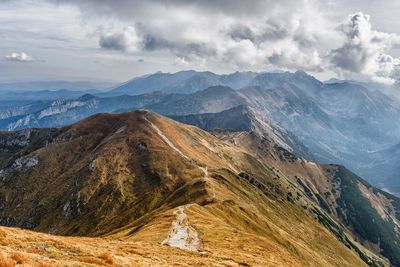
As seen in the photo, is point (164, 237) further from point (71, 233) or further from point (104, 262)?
point (71, 233)

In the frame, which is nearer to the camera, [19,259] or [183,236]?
[19,259]

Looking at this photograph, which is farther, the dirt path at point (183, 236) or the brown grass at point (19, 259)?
the dirt path at point (183, 236)

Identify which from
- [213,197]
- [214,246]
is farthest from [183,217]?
[213,197]

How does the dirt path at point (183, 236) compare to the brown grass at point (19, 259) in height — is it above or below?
below

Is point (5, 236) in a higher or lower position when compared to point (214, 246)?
higher

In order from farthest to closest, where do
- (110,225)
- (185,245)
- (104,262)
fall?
(110,225)
(185,245)
(104,262)

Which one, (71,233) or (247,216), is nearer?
(247,216)

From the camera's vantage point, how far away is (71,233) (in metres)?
198

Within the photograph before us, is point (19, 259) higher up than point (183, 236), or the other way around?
point (19, 259)

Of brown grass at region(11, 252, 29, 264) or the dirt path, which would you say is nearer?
brown grass at region(11, 252, 29, 264)

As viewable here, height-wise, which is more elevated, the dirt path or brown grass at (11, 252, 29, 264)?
brown grass at (11, 252, 29, 264)

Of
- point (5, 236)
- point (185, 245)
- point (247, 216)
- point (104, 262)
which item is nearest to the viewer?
Result: point (104, 262)

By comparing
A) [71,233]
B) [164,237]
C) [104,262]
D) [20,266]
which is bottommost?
[71,233]

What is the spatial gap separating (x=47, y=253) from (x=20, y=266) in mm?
12889
